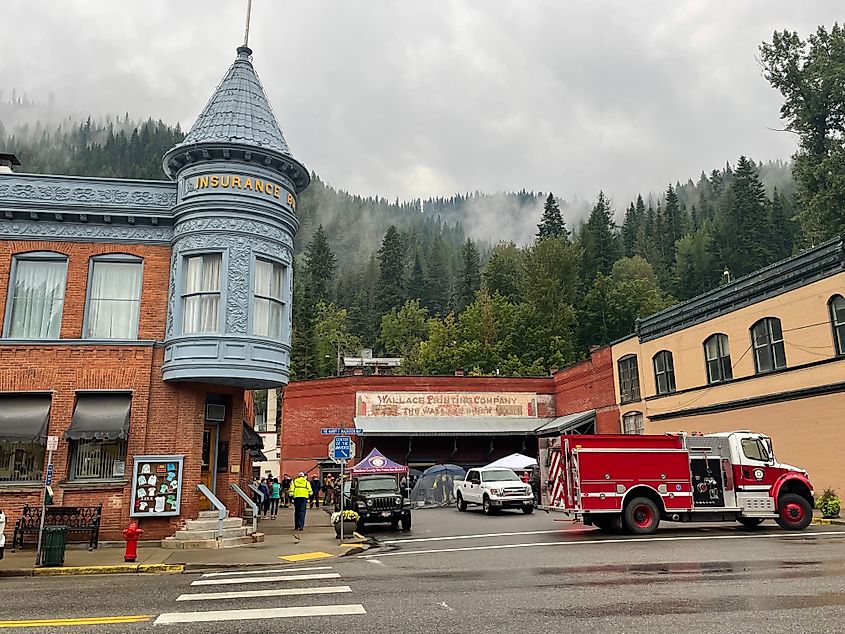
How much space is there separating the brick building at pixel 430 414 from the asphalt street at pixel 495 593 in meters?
26.3

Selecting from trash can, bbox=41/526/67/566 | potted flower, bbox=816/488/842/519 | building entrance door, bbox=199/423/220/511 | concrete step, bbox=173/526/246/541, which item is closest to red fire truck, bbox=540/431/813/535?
potted flower, bbox=816/488/842/519

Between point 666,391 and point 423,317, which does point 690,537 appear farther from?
point 423,317

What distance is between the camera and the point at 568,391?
138 ft

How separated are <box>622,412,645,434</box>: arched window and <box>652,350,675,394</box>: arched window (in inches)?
85.3

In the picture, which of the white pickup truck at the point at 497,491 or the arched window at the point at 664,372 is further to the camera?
the arched window at the point at 664,372

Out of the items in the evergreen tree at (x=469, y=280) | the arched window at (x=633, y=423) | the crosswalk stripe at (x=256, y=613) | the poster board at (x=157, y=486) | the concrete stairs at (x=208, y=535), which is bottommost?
the crosswalk stripe at (x=256, y=613)

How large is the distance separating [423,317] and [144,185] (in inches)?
2903

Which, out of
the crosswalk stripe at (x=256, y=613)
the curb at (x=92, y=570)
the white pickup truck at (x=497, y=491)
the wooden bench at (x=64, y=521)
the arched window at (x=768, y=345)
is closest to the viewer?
the crosswalk stripe at (x=256, y=613)

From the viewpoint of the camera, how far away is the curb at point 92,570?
40.7ft

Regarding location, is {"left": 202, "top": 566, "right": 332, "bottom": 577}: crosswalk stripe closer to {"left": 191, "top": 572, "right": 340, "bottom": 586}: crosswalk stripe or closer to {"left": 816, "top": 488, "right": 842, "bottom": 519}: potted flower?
{"left": 191, "top": 572, "right": 340, "bottom": 586}: crosswalk stripe

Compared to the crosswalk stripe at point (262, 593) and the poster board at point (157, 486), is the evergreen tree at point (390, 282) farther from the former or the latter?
the crosswalk stripe at point (262, 593)

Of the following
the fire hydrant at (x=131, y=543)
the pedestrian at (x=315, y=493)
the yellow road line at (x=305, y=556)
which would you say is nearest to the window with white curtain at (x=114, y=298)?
the fire hydrant at (x=131, y=543)

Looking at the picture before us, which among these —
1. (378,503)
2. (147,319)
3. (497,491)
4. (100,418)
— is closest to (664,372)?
(497,491)

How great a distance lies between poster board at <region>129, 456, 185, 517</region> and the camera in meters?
16.1
